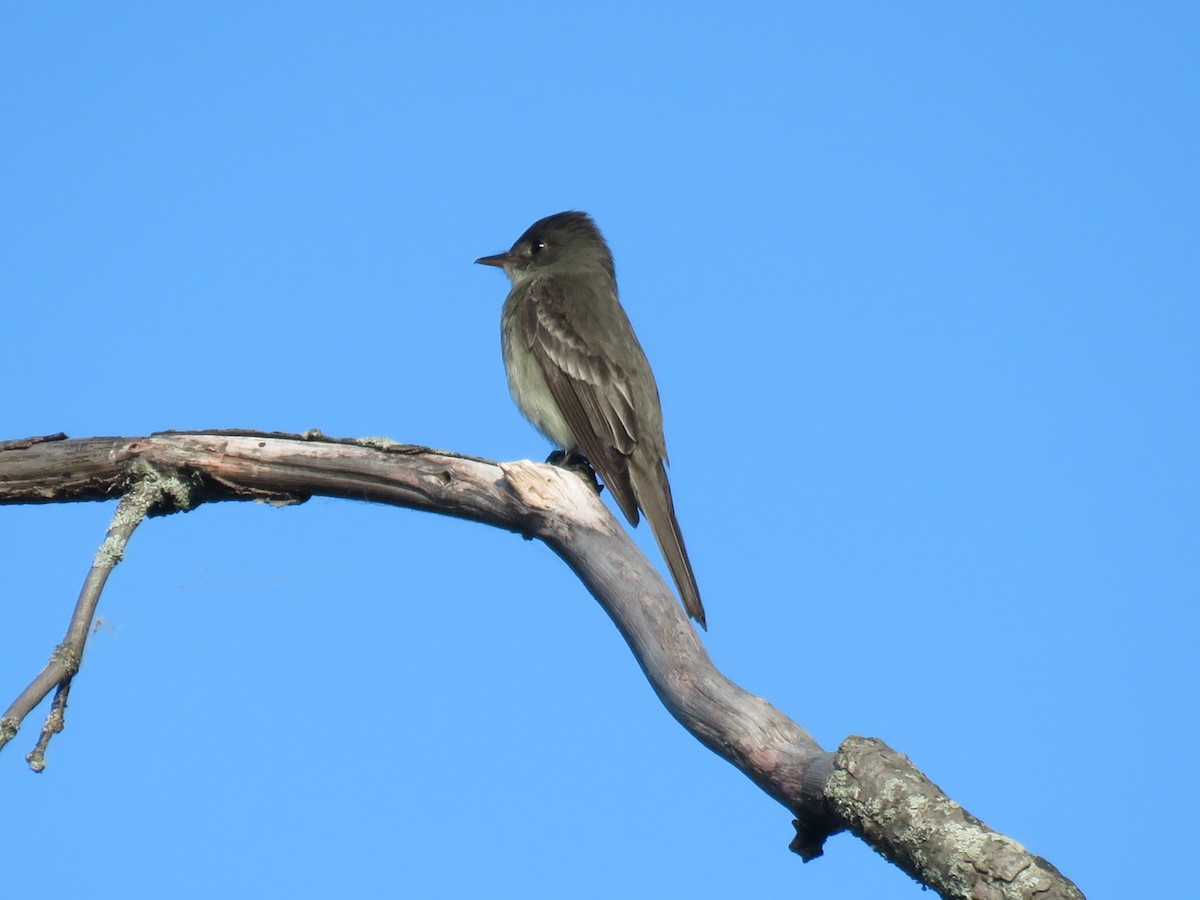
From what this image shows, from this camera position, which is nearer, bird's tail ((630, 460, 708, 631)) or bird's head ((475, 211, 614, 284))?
bird's tail ((630, 460, 708, 631))

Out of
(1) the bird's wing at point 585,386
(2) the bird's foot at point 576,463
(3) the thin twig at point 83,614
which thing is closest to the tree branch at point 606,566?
(3) the thin twig at point 83,614

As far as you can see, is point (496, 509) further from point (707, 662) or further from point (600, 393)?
point (600, 393)

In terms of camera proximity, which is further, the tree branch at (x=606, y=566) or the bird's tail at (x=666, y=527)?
the bird's tail at (x=666, y=527)

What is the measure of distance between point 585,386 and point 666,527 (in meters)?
1.33

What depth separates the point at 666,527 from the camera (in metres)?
6.75

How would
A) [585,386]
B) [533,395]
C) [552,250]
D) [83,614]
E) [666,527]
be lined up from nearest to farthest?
[83,614], [666,527], [585,386], [533,395], [552,250]

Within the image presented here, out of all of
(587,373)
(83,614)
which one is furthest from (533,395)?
(83,614)

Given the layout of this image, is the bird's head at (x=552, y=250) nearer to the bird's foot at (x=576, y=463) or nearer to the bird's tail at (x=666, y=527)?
the bird's foot at (x=576, y=463)

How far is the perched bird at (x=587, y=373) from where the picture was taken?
7.12m

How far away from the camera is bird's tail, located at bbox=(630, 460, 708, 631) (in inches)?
241

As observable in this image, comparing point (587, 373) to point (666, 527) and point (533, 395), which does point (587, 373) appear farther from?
point (666, 527)

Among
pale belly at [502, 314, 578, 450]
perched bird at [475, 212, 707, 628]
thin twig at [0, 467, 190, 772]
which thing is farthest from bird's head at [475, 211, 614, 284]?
thin twig at [0, 467, 190, 772]

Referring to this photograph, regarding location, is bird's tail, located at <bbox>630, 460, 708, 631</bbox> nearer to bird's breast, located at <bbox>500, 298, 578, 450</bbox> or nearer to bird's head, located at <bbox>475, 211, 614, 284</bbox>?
bird's breast, located at <bbox>500, 298, 578, 450</bbox>

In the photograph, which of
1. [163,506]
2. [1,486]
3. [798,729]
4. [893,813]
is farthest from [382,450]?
[893,813]
